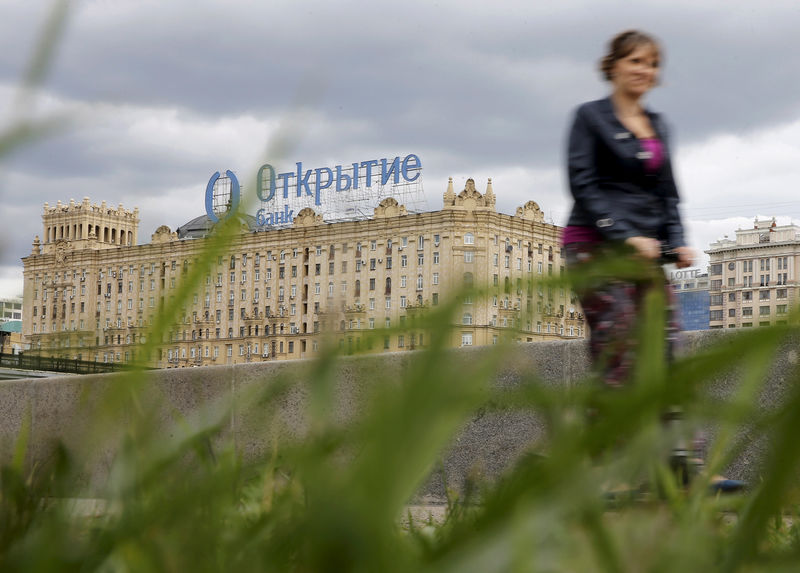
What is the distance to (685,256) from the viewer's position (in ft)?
8.09

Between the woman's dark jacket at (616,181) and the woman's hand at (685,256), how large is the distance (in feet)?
0.35

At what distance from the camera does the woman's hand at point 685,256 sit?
2.39m

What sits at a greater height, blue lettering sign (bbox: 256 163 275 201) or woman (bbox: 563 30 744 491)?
woman (bbox: 563 30 744 491)

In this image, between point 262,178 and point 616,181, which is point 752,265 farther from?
point 262,178

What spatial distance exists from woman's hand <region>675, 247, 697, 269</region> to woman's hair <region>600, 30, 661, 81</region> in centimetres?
48

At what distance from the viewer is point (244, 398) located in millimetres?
478

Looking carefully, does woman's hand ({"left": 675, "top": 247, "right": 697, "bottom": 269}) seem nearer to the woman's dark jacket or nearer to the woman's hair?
the woman's dark jacket

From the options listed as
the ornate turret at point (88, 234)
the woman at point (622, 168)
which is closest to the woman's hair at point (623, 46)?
the woman at point (622, 168)

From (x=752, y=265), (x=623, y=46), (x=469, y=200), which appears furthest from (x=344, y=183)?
(x=623, y=46)

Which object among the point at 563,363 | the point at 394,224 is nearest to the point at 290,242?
the point at 394,224

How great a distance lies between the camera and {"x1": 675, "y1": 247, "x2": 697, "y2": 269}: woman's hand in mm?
2393

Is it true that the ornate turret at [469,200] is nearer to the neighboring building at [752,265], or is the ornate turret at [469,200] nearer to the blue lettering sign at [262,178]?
the neighboring building at [752,265]

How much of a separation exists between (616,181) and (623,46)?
13.6 inches

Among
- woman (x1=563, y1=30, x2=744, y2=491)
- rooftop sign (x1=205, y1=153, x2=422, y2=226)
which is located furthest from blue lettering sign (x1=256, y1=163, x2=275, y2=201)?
rooftop sign (x1=205, y1=153, x2=422, y2=226)
